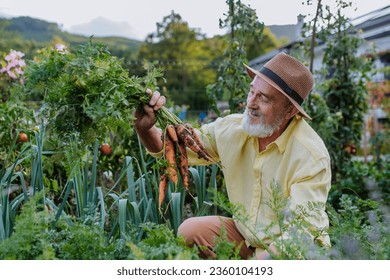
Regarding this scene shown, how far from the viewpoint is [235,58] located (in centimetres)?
405

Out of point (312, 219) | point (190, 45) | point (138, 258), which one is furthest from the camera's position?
point (190, 45)

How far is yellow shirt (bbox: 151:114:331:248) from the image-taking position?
214 centimetres

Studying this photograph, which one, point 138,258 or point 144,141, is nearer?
point 138,258

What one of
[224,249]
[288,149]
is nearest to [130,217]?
[288,149]

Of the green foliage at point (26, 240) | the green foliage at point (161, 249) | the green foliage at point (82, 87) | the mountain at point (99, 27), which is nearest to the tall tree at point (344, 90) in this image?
the mountain at point (99, 27)

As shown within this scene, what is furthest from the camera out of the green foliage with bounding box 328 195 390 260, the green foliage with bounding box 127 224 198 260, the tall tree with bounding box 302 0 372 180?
the tall tree with bounding box 302 0 372 180

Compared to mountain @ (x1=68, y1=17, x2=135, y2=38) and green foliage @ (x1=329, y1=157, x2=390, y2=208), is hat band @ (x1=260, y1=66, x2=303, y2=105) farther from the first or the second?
green foliage @ (x1=329, y1=157, x2=390, y2=208)

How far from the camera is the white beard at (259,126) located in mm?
2336

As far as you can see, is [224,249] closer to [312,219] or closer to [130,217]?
[312,219]

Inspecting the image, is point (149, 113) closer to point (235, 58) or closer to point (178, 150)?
point (178, 150)

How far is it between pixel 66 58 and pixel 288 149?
90 cm

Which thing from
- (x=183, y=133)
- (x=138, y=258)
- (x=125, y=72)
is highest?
(x=125, y=72)

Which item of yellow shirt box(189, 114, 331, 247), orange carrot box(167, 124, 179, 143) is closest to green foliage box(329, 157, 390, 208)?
yellow shirt box(189, 114, 331, 247)

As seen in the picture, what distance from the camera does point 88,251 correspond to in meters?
1.70
